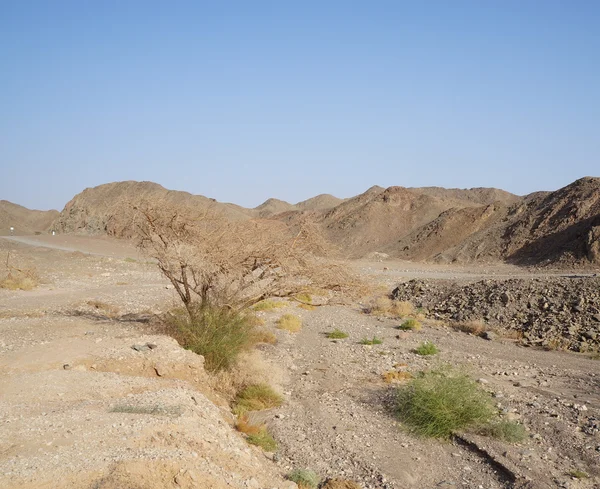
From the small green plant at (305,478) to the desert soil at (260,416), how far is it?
25cm

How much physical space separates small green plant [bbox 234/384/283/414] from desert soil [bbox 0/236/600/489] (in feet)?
1.17

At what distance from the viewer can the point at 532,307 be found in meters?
21.6

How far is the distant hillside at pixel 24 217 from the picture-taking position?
108 meters

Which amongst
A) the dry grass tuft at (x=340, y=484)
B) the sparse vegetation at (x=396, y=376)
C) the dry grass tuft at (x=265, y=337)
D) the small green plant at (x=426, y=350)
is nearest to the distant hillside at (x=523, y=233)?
the small green plant at (x=426, y=350)

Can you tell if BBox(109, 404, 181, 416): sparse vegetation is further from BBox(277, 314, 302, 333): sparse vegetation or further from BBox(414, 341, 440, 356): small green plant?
BBox(277, 314, 302, 333): sparse vegetation

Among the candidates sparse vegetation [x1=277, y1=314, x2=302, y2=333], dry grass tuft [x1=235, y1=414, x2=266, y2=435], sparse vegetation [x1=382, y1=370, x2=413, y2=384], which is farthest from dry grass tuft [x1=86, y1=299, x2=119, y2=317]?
dry grass tuft [x1=235, y1=414, x2=266, y2=435]

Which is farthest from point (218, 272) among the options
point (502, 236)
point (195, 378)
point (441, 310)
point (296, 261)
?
point (502, 236)

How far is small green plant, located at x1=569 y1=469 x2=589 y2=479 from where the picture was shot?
8391 mm

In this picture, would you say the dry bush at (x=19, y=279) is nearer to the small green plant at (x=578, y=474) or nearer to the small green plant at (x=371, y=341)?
the small green plant at (x=371, y=341)

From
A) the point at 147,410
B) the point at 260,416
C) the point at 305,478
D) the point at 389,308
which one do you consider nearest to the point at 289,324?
the point at 389,308

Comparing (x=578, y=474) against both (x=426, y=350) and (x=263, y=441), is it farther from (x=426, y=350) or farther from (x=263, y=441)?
(x=426, y=350)

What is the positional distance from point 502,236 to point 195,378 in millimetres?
43668

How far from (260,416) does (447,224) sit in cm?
5267

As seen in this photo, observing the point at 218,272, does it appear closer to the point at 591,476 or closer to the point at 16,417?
the point at 16,417
